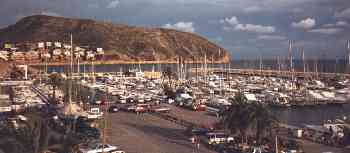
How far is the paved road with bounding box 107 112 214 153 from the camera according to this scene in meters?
19.9

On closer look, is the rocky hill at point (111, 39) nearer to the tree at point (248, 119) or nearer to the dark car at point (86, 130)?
the dark car at point (86, 130)

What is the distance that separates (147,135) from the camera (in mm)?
23188

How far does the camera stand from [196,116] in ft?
103

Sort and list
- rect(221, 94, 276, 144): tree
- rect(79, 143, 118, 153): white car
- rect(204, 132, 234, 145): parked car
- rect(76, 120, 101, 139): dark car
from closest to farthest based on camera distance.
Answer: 1. rect(79, 143, 118, 153): white car
2. rect(221, 94, 276, 144): tree
3. rect(204, 132, 234, 145): parked car
4. rect(76, 120, 101, 139): dark car

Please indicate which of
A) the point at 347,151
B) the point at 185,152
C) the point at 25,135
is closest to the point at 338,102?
the point at 347,151

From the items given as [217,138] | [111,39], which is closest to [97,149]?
[217,138]

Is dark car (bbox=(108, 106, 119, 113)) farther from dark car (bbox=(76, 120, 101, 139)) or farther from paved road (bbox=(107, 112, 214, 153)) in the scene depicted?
dark car (bbox=(76, 120, 101, 139))

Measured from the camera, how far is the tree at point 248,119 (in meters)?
19.8

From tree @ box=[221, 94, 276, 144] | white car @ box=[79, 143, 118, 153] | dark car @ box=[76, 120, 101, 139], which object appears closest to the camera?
white car @ box=[79, 143, 118, 153]

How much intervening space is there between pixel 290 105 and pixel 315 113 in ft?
11.1

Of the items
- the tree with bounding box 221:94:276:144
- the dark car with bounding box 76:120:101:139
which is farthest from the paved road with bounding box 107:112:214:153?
the tree with bounding box 221:94:276:144

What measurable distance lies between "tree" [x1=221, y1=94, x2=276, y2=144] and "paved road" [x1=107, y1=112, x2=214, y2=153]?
2018 millimetres

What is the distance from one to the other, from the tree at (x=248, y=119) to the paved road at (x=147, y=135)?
2018mm

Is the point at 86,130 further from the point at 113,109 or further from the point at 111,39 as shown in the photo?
the point at 111,39
